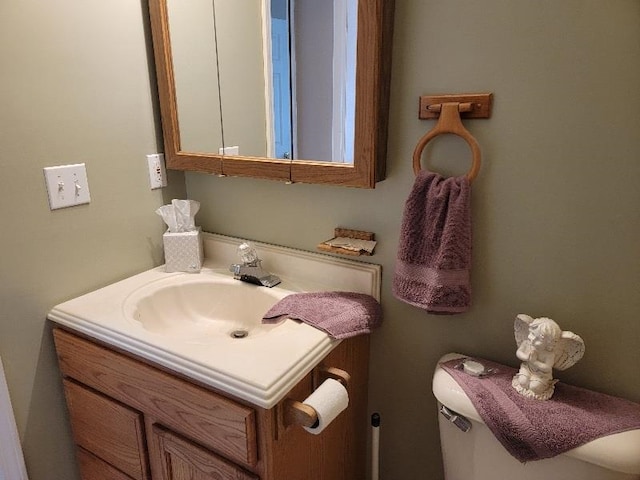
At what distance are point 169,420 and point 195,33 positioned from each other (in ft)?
3.49

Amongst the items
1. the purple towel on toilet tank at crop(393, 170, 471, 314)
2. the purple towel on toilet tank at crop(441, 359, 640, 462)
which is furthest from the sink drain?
the purple towel on toilet tank at crop(441, 359, 640, 462)

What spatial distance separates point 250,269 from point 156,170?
17.8 inches

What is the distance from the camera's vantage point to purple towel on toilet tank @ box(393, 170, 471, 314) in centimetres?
93

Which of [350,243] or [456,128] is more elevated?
[456,128]

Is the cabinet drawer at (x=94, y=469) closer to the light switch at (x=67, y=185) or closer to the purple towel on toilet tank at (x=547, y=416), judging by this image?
the light switch at (x=67, y=185)

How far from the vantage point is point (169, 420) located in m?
0.97

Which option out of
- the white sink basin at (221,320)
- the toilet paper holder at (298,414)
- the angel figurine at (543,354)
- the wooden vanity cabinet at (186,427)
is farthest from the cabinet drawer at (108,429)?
the angel figurine at (543,354)

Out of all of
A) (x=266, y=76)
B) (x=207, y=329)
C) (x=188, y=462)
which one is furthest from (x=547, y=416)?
(x=266, y=76)

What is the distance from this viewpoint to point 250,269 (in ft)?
4.15

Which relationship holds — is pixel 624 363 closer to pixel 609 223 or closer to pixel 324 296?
pixel 609 223

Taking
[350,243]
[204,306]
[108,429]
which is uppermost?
[350,243]

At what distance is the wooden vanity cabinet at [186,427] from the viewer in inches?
33.9

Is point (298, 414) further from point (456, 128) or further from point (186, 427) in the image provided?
point (456, 128)

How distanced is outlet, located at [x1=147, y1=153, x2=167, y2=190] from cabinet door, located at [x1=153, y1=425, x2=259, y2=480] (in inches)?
28.8
